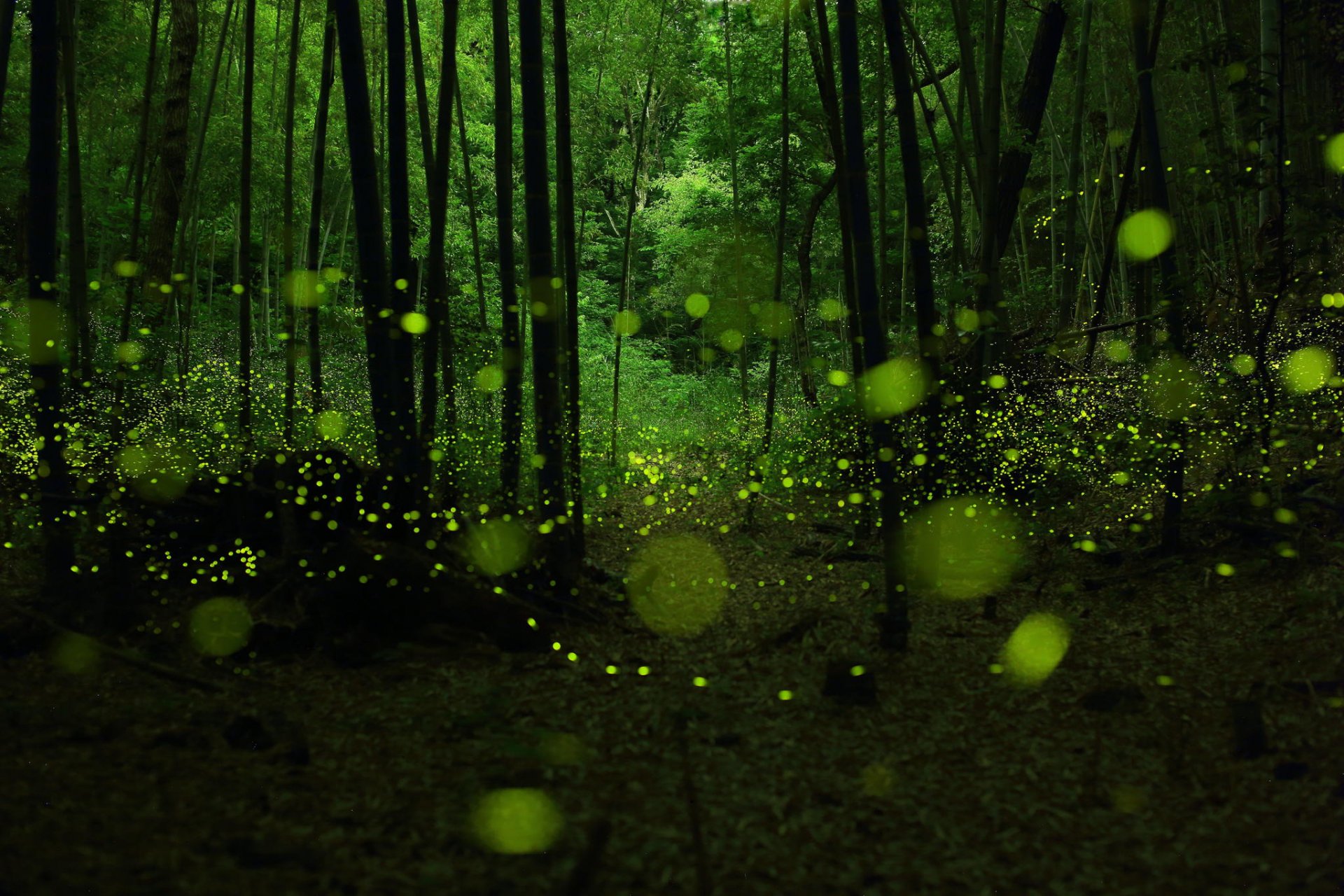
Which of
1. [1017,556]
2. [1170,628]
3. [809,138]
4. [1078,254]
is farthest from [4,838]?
[1078,254]

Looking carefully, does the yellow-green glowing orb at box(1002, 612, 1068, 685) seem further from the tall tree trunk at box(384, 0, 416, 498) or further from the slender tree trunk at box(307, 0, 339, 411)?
the slender tree trunk at box(307, 0, 339, 411)

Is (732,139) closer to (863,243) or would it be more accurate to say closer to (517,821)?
(863,243)

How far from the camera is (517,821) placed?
8.20 ft

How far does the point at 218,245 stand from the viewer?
16.5 m

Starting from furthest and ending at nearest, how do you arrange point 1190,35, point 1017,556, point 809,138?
point 809,138, point 1190,35, point 1017,556

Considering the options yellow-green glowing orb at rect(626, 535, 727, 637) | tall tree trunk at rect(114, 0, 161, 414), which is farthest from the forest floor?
tall tree trunk at rect(114, 0, 161, 414)

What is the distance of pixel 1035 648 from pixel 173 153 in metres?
8.85

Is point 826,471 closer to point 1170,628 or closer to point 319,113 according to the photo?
point 1170,628

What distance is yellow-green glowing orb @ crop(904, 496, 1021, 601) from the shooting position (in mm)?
5621

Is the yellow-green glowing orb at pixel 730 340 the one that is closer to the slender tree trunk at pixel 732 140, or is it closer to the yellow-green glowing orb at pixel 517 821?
the slender tree trunk at pixel 732 140

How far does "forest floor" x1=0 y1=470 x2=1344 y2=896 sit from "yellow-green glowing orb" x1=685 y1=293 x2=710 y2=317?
15.0 m

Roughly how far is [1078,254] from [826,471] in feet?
26.0

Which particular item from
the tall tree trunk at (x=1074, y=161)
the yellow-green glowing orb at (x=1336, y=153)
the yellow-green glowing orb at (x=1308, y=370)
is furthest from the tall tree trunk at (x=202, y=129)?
the yellow-green glowing orb at (x=1308, y=370)

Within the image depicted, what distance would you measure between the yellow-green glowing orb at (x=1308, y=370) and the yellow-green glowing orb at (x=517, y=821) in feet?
17.3
